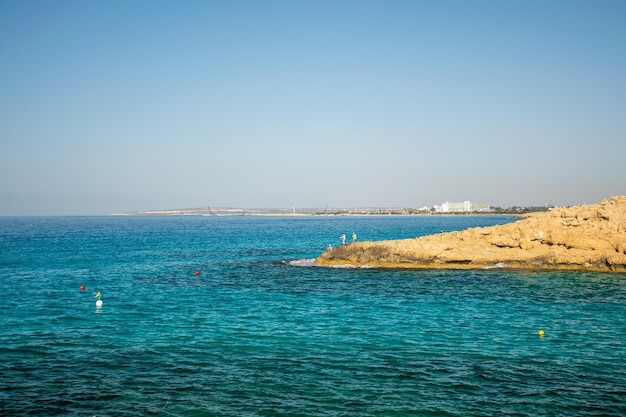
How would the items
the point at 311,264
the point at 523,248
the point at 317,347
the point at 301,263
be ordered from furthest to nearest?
1. the point at 301,263
2. the point at 311,264
3. the point at 523,248
4. the point at 317,347

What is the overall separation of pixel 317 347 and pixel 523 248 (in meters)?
34.7

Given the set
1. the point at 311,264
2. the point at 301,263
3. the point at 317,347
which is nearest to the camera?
the point at 317,347

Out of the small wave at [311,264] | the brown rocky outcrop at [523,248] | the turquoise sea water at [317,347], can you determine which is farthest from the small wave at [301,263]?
the turquoise sea water at [317,347]

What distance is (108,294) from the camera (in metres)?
36.5

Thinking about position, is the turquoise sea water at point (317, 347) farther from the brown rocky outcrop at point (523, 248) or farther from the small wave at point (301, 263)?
the small wave at point (301, 263)

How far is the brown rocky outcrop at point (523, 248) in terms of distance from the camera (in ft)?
153

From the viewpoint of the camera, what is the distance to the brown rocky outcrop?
46688mm

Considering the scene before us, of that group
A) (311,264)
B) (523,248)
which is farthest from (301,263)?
(523,248)

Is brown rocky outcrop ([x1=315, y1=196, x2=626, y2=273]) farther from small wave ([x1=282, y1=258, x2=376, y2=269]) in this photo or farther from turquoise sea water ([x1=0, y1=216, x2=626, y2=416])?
turquoise sea water ([x1=0, y1=216, x2=626, y2=416])

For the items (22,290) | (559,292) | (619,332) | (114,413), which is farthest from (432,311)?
(22,290)

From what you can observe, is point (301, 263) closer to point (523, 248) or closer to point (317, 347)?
point (523, 248)

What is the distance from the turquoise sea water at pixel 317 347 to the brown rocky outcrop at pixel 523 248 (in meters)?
4.85

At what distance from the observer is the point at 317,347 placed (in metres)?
22.2

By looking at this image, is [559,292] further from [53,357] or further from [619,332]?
[53,357]
